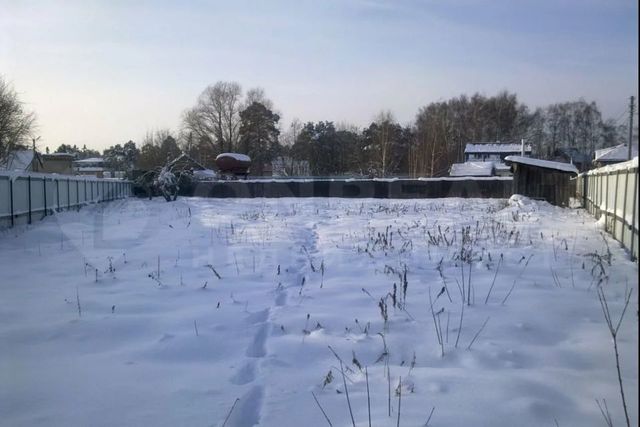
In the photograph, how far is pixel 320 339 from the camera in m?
3.89

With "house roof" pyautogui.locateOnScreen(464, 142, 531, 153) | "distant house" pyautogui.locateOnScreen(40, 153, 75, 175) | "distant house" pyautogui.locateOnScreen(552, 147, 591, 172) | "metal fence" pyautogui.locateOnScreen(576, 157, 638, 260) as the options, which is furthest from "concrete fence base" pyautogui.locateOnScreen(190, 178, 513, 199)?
"distant house" pyautogui.locateOnScreen(40, 153, 75, 175)

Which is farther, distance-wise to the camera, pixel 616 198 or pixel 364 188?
pixel 364 188

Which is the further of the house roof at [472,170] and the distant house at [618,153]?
the house roof at [472,170]

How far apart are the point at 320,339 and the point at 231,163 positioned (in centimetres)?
4268

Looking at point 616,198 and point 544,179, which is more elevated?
point 544,179

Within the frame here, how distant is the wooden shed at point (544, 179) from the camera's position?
20.0 m

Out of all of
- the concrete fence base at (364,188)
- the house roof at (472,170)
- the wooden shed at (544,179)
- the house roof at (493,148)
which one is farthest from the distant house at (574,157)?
the house roof at (472,170)

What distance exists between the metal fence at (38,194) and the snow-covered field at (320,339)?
19.2ft

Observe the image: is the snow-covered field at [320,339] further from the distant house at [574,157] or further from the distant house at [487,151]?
the distant house at [487,151]

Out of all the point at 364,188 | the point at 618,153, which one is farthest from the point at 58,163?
the point at 618,153

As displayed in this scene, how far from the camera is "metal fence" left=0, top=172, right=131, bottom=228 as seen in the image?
41.1 ft

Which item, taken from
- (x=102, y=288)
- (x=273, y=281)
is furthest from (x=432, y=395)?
(x=102, y=288)

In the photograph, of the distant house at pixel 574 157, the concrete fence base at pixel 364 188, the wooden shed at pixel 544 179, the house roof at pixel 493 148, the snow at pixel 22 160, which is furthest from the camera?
the house roof at pixel 493 148

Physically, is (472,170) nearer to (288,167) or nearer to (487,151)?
(487,151)
